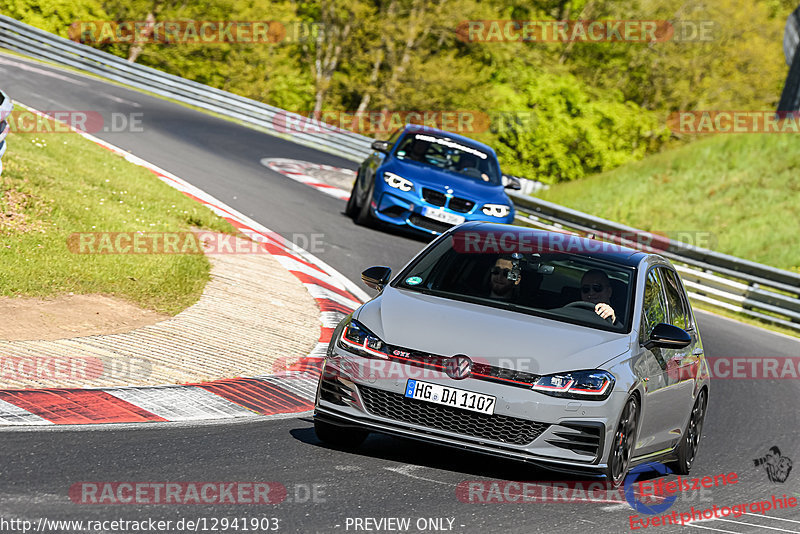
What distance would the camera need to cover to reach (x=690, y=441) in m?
8.38

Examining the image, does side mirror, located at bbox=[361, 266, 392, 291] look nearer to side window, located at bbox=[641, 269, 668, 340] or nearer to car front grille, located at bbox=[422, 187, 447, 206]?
side window, located at bbox=[641, 269, 668, 340]

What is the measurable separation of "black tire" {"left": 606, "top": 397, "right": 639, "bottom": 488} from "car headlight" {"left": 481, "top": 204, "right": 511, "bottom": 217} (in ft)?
35.5

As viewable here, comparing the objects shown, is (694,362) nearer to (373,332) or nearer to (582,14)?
(373,332)

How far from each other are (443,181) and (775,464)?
9.05 meters

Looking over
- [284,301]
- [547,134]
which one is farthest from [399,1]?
[284,301]

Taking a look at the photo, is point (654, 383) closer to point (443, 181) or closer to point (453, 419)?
point (453, 419)

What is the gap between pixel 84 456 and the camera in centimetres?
617

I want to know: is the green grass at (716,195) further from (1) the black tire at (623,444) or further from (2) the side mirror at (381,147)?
(1) the black tire at (623,444)

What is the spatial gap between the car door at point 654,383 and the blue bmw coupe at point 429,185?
9.45 m

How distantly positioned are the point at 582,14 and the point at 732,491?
5052 centimetres

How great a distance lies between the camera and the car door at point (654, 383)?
282 inches

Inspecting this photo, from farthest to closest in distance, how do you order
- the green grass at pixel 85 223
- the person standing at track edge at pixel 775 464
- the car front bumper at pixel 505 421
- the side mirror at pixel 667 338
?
the green grass at pixel 85 223 → the person standing at track edge at pixel 775 464 → the side mirror at pixel 667 338 → the car front bumper at pixel 505 421

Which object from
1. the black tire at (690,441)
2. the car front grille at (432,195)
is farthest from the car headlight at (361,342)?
the car front grille at (432,195)

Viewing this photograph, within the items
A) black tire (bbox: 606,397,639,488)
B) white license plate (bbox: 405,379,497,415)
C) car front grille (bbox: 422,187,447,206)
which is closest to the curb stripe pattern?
white license plate (bbox: 405,379,497,415)
